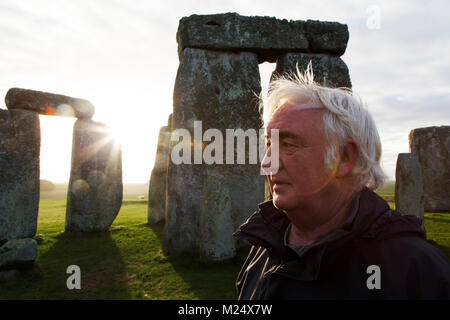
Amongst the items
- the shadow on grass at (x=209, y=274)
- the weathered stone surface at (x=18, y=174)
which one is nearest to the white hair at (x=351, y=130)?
the shadow on grass at (x=209, y=274)

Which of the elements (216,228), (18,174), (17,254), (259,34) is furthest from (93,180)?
(259,34)

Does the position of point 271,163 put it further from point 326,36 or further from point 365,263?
point 326,36

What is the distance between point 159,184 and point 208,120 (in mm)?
3704

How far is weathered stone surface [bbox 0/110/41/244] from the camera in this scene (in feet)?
21.0

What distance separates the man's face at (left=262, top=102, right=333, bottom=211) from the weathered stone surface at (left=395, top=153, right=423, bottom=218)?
19.4 feet

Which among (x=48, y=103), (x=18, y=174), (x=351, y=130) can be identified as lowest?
(x=18, y=174)

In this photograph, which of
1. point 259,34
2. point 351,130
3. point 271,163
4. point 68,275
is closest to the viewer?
point 351,130

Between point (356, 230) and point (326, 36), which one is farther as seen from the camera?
point (326, 36)

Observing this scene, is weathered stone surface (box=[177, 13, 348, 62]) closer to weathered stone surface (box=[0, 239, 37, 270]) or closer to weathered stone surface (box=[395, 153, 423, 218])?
weathered stone surface (box=[395, 153, 423, 218])

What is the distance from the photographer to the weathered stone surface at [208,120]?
5.16 meters

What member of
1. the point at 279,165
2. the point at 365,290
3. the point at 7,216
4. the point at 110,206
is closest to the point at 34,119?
the point at 7,216

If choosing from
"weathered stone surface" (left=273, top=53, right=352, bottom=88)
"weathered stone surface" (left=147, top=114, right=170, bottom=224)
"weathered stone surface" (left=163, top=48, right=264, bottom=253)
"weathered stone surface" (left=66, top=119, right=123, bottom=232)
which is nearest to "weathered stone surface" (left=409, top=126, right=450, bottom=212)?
"weathered stone surface" (left=273, top=53, right=352, bottom=88)

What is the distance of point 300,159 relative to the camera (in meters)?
1.33

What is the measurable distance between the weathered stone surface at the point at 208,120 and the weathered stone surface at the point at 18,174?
344 centimetres
